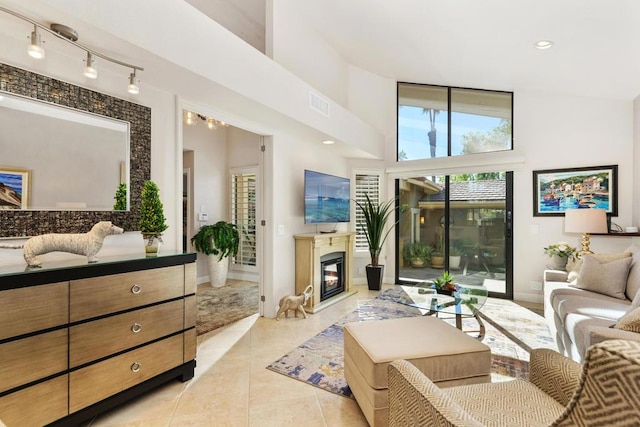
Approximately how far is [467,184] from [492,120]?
1.01 m

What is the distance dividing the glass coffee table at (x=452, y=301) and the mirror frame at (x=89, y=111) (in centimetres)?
241

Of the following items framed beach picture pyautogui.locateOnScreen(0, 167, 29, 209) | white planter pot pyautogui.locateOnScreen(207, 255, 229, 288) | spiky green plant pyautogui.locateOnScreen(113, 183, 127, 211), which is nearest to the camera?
framed beach picture pyautogui.locateOnScreen(0, 167, 29, 209)

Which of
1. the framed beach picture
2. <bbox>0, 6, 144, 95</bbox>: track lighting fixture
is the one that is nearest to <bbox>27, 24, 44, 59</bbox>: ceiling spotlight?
<bbox>0, 6, 144, 95</bbox>: track lighting fixture

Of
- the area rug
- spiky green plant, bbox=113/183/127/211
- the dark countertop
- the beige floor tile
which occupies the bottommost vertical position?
the beige floor tile

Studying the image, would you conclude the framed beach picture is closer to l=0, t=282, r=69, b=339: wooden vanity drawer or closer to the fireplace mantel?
l=0, t=282, r=69, b=339: wooden vanity drawer

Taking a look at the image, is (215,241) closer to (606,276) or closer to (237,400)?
(237,400)

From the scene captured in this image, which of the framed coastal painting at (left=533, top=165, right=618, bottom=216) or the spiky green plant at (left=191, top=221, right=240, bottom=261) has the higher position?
the framed coastal painting at (left=533, top=165, right=618, bottom=216)

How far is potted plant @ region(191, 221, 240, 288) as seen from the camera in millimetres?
5285

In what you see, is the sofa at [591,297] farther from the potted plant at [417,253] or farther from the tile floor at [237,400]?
the potted plant at [417,253]

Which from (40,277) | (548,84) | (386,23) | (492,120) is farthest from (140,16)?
(492,120)

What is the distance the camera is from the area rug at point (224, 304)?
12.0ft

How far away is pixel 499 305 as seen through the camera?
14.1ft

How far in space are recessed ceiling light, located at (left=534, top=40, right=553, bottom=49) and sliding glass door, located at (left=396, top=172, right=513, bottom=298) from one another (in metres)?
2.10

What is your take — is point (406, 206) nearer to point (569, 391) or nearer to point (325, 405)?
point (325, 405)
